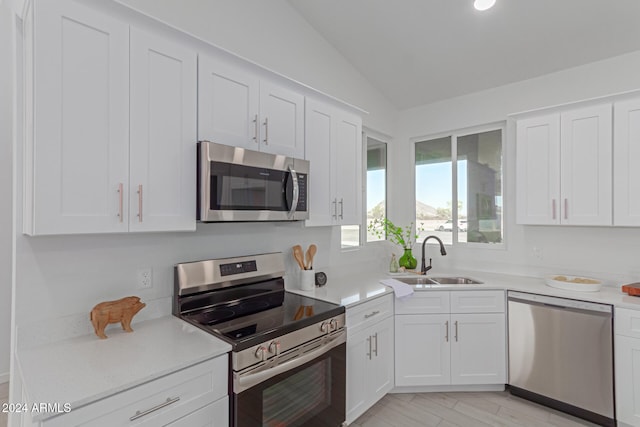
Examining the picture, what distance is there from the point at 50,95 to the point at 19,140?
36 cm

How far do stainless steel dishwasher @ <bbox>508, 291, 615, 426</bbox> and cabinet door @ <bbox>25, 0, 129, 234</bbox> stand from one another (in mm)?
2899

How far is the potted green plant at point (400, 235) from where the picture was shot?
3.54 m

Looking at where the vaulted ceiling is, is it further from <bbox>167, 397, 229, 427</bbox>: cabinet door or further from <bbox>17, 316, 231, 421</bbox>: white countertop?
<bbox>167, 397, 229, 427</bbox>: cabinet door

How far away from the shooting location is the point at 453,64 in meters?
3.07

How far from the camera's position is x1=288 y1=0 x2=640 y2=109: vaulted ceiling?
2.41m

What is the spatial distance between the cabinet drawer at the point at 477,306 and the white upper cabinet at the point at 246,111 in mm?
1766

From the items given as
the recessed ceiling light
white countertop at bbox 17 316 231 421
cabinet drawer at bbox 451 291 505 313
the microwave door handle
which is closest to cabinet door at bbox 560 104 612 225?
cabinet drawer at bbox 451 291 505 313

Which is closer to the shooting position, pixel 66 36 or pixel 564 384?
pixel 66 36

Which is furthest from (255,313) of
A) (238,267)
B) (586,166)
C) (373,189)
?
(586,166)

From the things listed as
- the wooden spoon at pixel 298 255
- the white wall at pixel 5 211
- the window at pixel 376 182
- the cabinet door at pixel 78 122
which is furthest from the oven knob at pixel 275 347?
the white wall at pixel 5 211

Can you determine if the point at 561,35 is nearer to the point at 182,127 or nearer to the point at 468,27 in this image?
the point at 468,27

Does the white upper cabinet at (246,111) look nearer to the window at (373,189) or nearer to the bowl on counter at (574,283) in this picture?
the window at (373,189)

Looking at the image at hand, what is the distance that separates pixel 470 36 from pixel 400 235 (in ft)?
6.59

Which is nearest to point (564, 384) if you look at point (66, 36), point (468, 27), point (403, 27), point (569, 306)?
point (569, 306)
